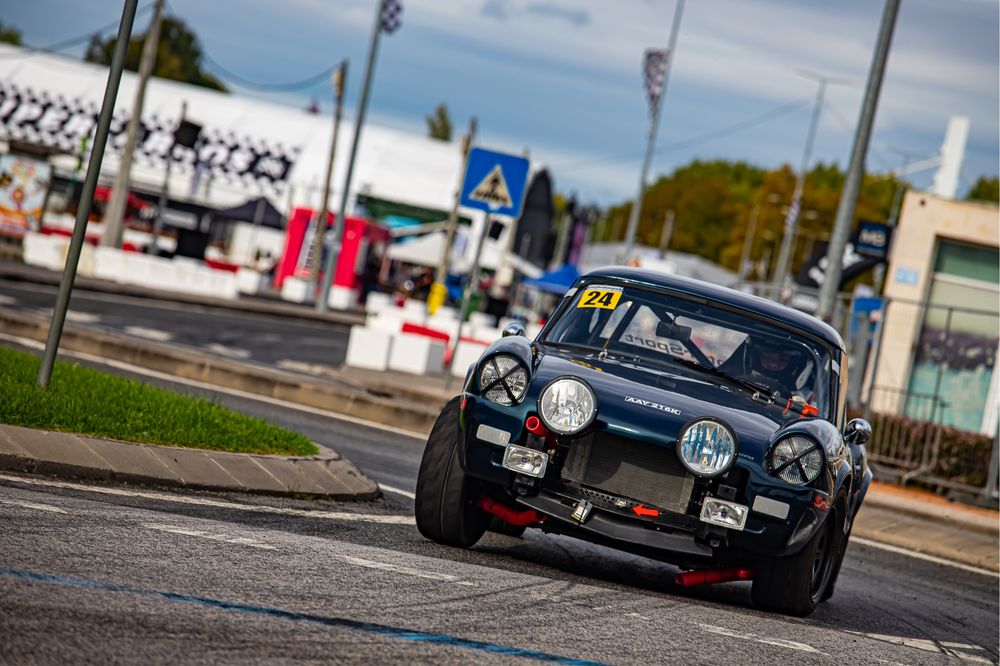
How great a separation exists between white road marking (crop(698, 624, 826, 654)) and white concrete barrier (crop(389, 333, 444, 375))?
51.9 ft

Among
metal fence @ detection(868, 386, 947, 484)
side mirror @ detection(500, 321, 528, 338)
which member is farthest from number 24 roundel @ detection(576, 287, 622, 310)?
metal fence @ detection(868, 386, 947, 484)

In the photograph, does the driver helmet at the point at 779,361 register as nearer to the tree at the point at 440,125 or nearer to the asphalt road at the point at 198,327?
the asphalt road at the point at 198,327

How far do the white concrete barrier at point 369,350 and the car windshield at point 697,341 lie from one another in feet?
45.1

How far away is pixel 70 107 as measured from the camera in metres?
70.8

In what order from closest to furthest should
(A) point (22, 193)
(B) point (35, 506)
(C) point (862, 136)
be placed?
(B) point (35, 506)
(C) point (862, 136)
(A) point (22, 193)

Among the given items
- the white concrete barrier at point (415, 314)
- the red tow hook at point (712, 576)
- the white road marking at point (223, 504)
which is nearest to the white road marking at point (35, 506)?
the white road marking at point (223, 504)

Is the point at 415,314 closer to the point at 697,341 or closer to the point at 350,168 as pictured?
the point at 350,168

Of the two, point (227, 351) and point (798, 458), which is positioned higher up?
point (798, 458)

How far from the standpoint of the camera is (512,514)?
723cm

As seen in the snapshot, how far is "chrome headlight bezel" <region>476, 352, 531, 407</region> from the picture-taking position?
709 centimetres

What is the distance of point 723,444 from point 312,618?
8.22 ft

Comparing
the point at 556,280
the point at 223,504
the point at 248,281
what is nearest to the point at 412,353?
the point at 223,504

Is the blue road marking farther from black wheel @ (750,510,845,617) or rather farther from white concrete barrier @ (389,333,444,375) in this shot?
white concrete barrier @ (389,333,444,375)

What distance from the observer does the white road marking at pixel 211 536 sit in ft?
21.0
